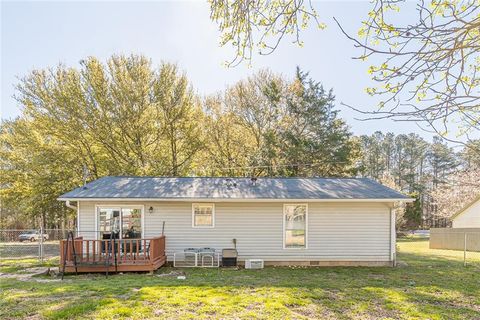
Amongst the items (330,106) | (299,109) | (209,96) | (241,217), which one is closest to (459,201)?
(330,106)

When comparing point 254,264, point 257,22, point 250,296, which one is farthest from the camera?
point 254,264

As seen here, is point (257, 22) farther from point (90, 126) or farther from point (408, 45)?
point (90, 126)

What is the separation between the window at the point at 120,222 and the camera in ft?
33.6

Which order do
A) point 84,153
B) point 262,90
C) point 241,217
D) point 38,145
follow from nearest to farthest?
point 241,217, point 38,145, point 84,153, point 262,90

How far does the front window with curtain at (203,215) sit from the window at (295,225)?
2.42 meters

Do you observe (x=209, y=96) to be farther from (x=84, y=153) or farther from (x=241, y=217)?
(x=241, y=217)

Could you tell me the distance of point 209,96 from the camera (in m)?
22.1

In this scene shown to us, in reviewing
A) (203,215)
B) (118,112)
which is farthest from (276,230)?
(118,112)

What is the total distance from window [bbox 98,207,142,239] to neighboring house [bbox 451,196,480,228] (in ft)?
64.0

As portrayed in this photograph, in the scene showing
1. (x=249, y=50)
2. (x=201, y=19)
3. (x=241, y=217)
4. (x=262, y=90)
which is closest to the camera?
(x=249, y=50)

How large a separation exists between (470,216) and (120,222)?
814 inches

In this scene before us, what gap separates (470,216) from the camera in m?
20.0

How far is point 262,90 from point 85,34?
1242cm

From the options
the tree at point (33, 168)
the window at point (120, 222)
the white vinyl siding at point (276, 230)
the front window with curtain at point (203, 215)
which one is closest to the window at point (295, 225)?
the white vinyl siding at point (276, 230)
